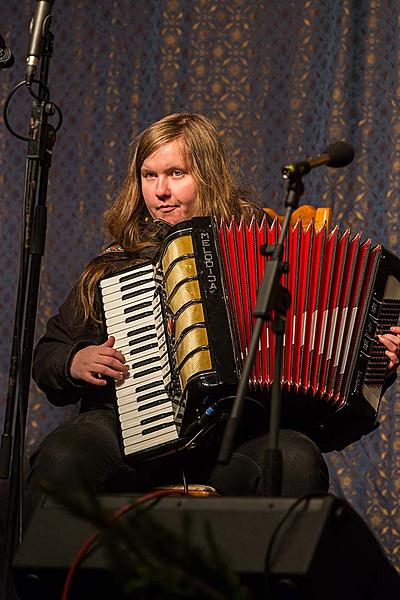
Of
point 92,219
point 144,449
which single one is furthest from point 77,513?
point 92,219

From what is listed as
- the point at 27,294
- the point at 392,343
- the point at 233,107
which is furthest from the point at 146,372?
the point at 233,107

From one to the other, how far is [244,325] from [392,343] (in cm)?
32

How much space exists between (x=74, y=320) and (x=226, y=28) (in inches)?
53.1

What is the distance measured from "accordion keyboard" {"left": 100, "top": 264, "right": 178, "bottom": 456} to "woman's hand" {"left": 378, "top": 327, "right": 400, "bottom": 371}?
1.55ft

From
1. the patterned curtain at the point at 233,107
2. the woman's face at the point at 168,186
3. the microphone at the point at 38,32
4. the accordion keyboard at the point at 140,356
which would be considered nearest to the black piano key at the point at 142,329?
the accordion keyboard at the point at 140,356

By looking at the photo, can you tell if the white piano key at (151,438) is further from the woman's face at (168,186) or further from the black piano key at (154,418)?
the woman's face at (168,186)

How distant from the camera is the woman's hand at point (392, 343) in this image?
203 centimetres

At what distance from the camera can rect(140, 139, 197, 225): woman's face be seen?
93.3 inches

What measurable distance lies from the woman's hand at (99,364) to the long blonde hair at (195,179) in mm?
192

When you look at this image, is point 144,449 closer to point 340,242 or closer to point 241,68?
point 340,242

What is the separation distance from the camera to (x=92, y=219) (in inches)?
128

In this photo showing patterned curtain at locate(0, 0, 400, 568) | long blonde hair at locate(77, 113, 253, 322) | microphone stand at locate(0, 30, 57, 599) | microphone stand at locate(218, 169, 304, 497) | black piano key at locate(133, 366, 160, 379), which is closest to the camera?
microphone stand at locate(218, 169, 304, 497)

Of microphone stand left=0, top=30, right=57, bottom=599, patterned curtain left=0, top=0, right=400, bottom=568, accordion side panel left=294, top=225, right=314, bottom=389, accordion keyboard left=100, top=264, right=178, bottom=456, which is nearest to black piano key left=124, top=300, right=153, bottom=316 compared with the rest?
accordion keyboard left=100, top=264, right=178, bottom=456

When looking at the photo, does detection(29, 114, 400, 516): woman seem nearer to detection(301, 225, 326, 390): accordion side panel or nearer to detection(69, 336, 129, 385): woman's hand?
detection(69, 336, 129, 385): woman's hand
